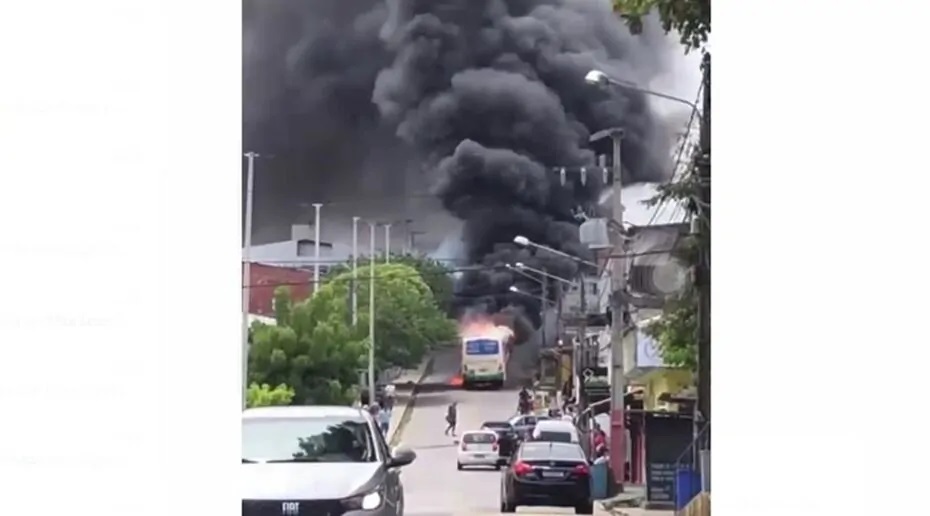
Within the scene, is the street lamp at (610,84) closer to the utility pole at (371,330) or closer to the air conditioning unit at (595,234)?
the air conditioning unit at (595,234)

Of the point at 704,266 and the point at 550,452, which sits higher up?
the point at 704,266

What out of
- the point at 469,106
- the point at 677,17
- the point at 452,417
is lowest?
the point at 452,417

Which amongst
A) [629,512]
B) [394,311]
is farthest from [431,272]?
[629,512]

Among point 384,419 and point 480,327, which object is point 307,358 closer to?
point 384,419

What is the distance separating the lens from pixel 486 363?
2.35 meters

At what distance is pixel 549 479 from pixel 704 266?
590 millimetres

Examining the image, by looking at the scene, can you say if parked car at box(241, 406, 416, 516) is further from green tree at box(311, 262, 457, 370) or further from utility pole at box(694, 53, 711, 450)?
utility pole at box(694, 53, 711, 450)

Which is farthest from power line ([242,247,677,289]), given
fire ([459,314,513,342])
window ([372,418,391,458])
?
window ([372,418,391,458])

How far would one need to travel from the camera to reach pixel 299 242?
2.36 m

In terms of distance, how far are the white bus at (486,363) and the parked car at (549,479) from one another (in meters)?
0.17
